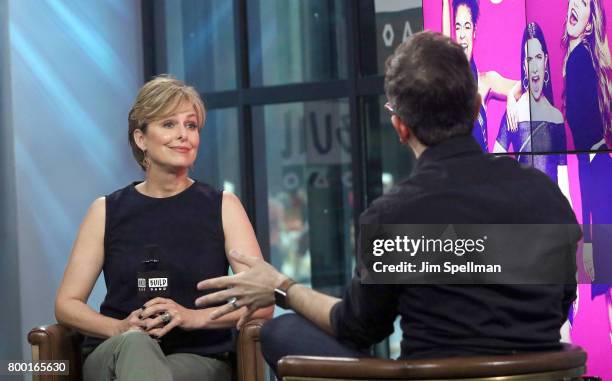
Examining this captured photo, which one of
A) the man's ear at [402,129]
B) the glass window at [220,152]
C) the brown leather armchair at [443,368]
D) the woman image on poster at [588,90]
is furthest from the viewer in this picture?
the glass window at [220,152]

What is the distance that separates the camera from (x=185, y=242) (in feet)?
10.2

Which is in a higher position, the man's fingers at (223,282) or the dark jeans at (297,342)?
the man's fingers at (223,282)

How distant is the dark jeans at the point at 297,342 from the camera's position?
1.93 meters

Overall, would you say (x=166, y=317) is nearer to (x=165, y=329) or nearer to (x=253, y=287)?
(x=165, y=329)

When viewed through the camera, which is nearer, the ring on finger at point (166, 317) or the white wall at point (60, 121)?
the ring on finger at point (166, 317)

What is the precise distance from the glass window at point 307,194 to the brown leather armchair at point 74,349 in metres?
2.40

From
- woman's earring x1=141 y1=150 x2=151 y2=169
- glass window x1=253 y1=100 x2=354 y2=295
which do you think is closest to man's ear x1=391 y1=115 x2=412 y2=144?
woman's earring x1=141 y1=150 x2=151 y2=169

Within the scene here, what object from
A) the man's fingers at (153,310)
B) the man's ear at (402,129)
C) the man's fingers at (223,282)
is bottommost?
the man's fingers at (153,310)

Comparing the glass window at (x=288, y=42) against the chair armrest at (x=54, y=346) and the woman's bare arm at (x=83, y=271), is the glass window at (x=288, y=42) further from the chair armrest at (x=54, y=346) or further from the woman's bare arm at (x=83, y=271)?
the chair armrest at (x=54, y=346)

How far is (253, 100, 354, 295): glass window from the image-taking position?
17.7 ft

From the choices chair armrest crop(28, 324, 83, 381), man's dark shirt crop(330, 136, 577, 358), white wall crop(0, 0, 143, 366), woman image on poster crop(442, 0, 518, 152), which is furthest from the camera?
white wall crop(0, 0, 143, 366)

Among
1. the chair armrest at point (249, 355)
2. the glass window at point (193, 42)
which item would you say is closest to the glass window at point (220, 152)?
the glass window at point (193, 42)

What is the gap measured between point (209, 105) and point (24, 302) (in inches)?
57.6

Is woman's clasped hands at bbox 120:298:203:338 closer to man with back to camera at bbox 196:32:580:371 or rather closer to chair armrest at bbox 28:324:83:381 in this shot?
chair armrest at bbox 28:324:83:381
